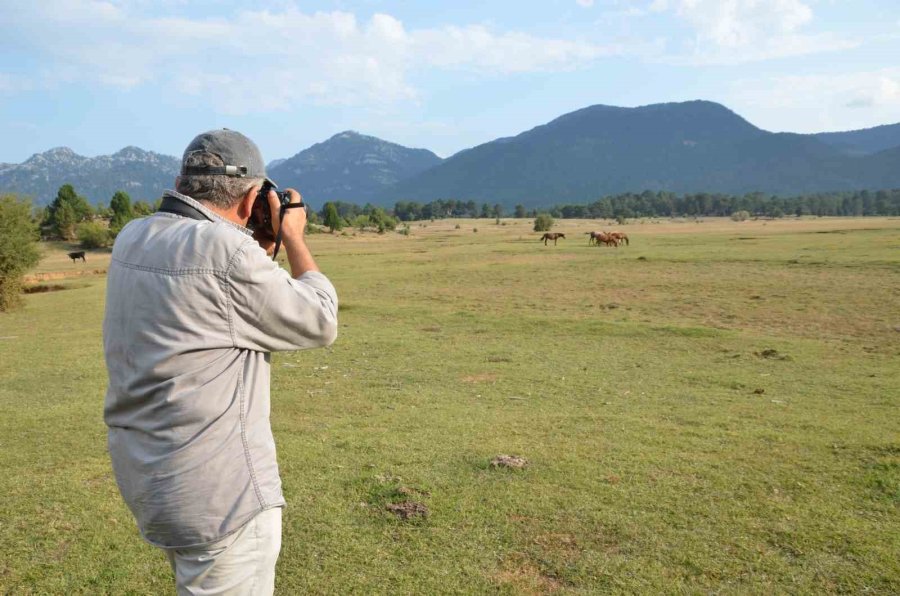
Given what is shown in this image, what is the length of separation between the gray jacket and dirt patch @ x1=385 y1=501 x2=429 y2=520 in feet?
11.0

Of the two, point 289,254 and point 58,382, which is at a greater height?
point 289,254

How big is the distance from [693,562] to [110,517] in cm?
494

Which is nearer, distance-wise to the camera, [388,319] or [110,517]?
Result: [110,517]

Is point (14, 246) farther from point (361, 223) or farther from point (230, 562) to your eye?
point (361, 223)

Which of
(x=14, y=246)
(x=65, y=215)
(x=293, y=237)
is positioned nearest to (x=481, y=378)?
(x=293, y=237)

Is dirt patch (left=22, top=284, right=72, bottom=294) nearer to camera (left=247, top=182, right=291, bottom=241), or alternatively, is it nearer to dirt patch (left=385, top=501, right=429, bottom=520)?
dirt patch (left=385, top=501, right=429, bottom=520)

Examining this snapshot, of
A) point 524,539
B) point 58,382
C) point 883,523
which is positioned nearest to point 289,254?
point 524,539

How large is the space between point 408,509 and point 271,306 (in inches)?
152

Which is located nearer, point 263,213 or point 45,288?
point 263,213

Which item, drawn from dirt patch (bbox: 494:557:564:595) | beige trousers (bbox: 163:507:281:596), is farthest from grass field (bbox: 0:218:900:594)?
beige trousers (bbox: 163:507:281:596)

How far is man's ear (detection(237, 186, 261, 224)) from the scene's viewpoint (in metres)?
2.68

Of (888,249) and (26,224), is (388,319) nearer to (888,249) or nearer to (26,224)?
(26,224)

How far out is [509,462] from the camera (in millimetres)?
7012

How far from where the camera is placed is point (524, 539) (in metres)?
5.33
